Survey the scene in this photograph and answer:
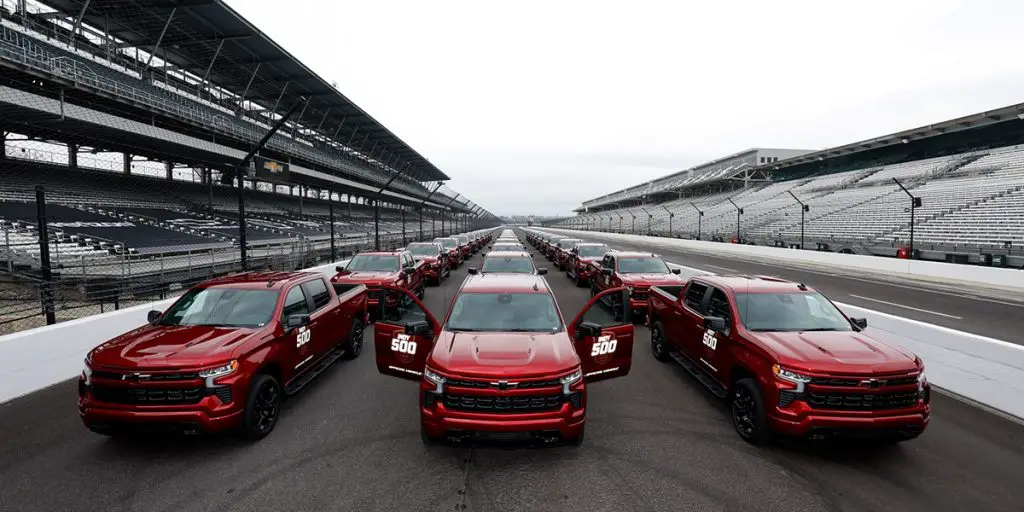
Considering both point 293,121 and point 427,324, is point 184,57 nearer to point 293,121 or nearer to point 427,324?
point 293,121

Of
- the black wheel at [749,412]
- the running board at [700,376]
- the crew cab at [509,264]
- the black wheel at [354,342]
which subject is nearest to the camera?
the black wheel at [749,412]

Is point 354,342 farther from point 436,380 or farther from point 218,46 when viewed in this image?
point 218,46

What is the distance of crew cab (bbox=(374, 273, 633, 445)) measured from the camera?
386 centimetres

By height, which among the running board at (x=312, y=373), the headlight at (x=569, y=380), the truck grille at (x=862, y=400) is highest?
the headlight at (x=569, y=380)

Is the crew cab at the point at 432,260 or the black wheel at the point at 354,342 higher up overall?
the crew cab at the point at 432,260

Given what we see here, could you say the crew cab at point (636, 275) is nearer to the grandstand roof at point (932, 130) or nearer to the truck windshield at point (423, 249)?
the truck windshield at point (423, 249)

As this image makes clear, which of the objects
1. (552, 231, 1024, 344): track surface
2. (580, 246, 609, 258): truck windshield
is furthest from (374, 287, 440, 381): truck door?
(580, 246, 609, 258): truck windshield

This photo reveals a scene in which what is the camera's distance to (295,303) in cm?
582

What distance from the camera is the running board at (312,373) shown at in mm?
5225

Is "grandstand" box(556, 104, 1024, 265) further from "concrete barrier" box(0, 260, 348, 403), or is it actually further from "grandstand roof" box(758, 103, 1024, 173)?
"concrete barrier" box(0, 260, 348, 403)

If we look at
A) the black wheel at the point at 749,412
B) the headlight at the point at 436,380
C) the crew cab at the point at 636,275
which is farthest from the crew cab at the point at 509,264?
the headlight at the point at 436,380

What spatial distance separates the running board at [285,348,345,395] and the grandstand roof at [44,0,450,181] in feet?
73.5

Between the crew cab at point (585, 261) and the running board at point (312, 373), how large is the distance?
8.23 m

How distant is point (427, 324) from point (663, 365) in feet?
13.5
